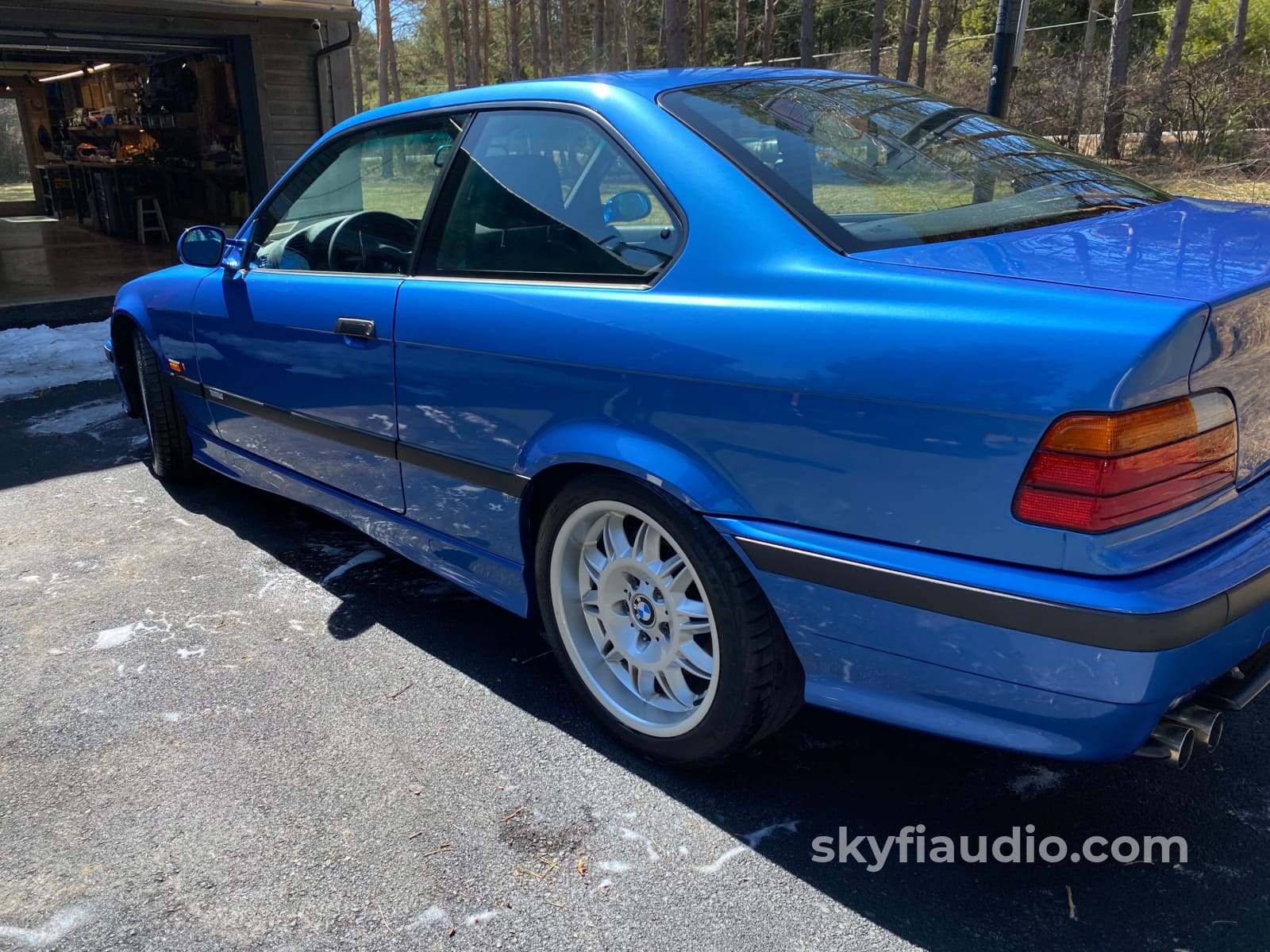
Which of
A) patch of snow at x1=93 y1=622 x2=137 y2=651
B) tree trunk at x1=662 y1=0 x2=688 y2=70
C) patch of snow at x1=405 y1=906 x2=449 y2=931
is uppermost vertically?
tree trunk at x1=662 y1=0 x2=688 y2=70

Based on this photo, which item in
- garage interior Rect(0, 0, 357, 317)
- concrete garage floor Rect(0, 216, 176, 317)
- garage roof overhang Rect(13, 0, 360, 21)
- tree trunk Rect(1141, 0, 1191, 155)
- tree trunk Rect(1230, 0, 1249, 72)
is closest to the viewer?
garage roof overhang Rect(13, 0, 360, 21)

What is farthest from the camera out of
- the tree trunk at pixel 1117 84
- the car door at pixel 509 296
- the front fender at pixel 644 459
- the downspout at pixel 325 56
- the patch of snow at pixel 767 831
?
the tree trunk at pixel 1117 84

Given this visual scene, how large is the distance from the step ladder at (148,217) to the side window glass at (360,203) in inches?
509

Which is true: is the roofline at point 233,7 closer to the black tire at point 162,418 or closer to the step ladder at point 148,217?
the black tire at point 162,418

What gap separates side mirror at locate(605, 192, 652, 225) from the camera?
2297 mm

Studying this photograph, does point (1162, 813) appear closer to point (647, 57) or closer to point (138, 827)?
point (138, 827)

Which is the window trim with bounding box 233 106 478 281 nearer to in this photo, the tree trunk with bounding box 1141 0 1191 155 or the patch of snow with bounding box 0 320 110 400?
the patch of snow with bounding box 0 320 110 400

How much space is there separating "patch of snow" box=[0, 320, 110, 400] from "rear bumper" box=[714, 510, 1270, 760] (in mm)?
6274

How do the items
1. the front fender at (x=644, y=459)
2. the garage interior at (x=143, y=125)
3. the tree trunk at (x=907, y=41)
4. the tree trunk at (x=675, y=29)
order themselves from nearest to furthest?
the front fender at (x=644, y=459) < the garage interior at (x=143, y=125) < the tree trunk at (x=675, y=29) < the tree trunk at (x=907, y=41)

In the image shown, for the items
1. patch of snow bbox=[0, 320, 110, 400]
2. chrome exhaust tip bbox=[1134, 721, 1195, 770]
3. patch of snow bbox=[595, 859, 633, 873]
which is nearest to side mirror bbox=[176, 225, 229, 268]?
patch of snow bbox=[595, 859, 633, 873]

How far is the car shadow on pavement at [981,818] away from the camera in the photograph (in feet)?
6.31

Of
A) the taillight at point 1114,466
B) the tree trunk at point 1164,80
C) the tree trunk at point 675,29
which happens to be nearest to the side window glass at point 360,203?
the taillight at point 1114,466

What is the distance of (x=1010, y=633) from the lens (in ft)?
5.71

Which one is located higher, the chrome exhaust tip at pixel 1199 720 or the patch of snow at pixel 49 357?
the chrome exhaust tip at pixel 1199 720
